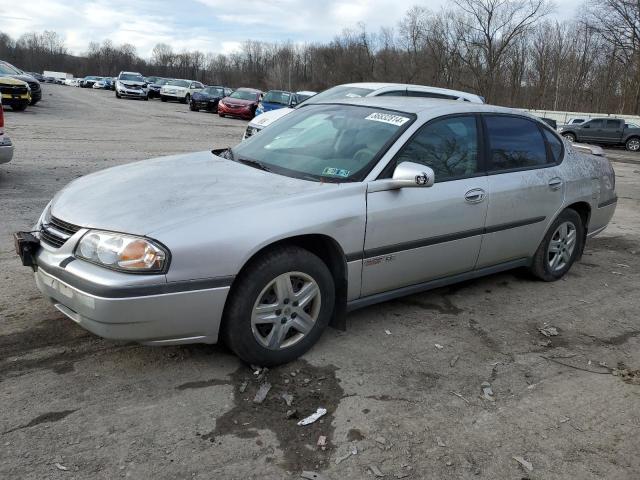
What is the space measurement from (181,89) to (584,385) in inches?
1443

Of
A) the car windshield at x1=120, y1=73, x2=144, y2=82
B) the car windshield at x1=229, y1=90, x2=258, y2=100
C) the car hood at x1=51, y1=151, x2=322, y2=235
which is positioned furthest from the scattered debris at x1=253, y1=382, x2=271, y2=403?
the car windshield at x1=120, y1=73, x2=144, y2=82

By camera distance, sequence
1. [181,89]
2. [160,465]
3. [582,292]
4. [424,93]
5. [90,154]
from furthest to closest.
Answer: [181,89]
[90,154]
[424,93]
[582,292]
[160,465]

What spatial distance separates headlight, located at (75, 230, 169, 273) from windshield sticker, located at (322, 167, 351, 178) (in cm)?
129

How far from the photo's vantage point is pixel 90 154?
11453 mm

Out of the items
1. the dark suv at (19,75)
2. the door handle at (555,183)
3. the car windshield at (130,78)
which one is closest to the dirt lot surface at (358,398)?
the door handle at (555,183)

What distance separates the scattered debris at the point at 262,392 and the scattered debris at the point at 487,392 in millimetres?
1218

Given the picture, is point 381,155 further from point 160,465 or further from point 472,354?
point 160,465

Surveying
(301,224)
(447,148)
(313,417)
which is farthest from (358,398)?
(447,148)

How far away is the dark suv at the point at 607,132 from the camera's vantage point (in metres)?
29.9

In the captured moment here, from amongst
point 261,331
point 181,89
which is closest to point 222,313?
point 261,331

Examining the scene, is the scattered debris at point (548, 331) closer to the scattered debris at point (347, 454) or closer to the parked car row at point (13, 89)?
the scattered debris at point (347, 454)

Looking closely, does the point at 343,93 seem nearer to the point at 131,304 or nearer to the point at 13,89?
the point at 131,304

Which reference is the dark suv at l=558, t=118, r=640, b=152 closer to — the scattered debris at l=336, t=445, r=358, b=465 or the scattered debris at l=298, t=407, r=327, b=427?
the scattered debris at l=298, t=407, r=327, b=427

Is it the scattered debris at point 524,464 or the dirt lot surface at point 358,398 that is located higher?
the dirt lot surface at point 358,398
